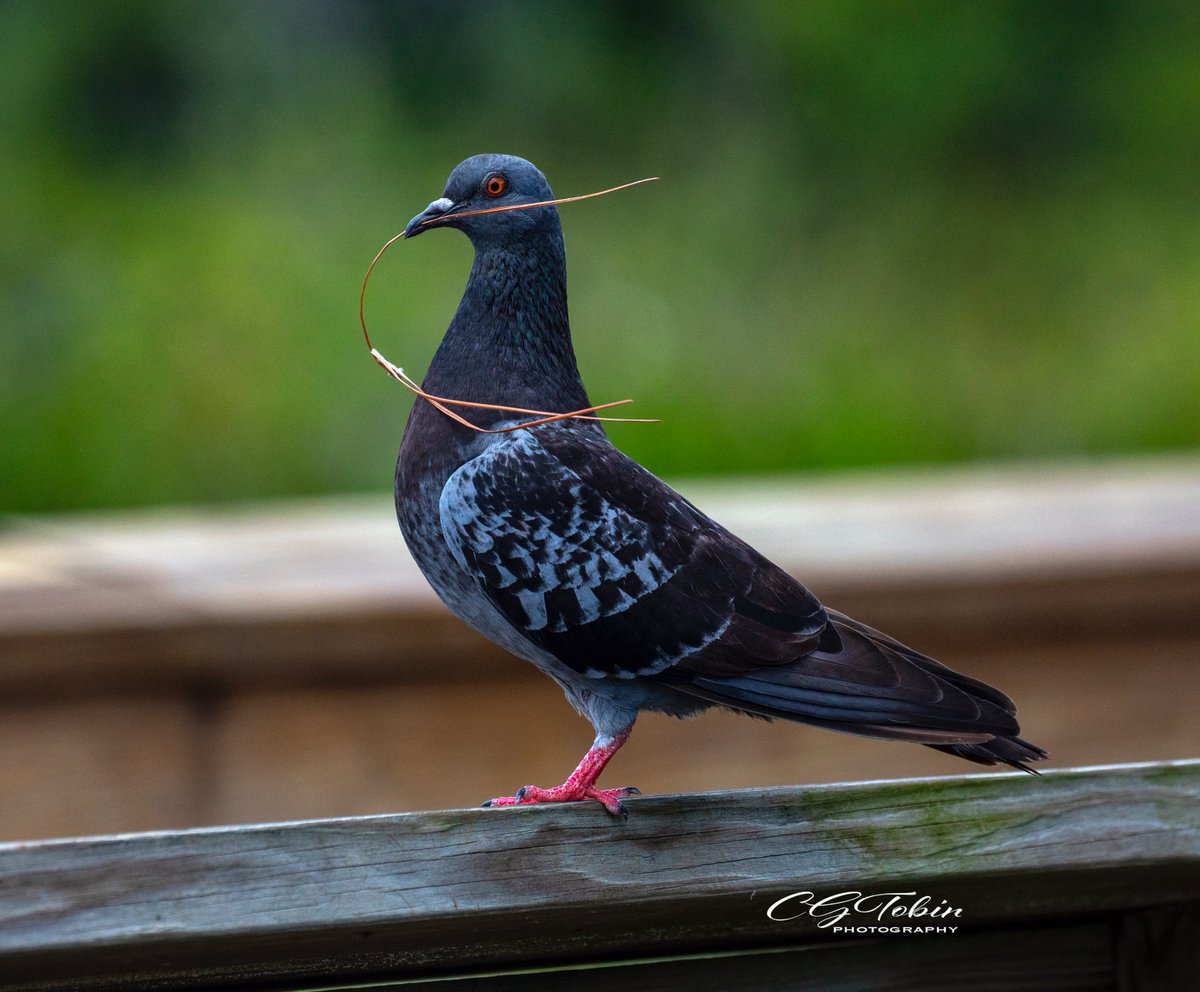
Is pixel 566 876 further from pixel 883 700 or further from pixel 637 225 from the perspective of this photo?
pixel 637 225

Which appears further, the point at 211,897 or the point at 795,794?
the point at 795,794

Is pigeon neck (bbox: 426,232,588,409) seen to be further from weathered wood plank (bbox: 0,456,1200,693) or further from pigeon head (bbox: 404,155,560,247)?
weathered wood plank (bbox: 0,456,1200,693)

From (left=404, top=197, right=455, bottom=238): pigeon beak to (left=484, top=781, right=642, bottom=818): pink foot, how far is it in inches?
27.3

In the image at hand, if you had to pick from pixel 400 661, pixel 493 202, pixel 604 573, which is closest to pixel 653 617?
pixel 604 573

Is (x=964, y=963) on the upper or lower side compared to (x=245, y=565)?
lower

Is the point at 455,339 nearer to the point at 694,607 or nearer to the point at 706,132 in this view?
the point at 694,607

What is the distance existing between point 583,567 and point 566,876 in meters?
0.37

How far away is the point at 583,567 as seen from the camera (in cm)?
163

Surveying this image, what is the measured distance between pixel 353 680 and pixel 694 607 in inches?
56.9

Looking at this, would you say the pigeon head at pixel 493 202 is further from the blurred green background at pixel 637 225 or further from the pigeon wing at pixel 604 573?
the blurred green background at pixel 637 225

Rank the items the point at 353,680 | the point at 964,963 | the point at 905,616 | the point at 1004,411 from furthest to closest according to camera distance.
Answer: the point at 1004,411
the point at 905,616
the point at 353,680
the point at 964,963

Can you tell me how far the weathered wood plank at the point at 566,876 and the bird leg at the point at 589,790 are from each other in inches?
0.9

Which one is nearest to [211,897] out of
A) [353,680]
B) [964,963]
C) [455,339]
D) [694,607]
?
[694,607]

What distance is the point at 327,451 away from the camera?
4.48 meters
